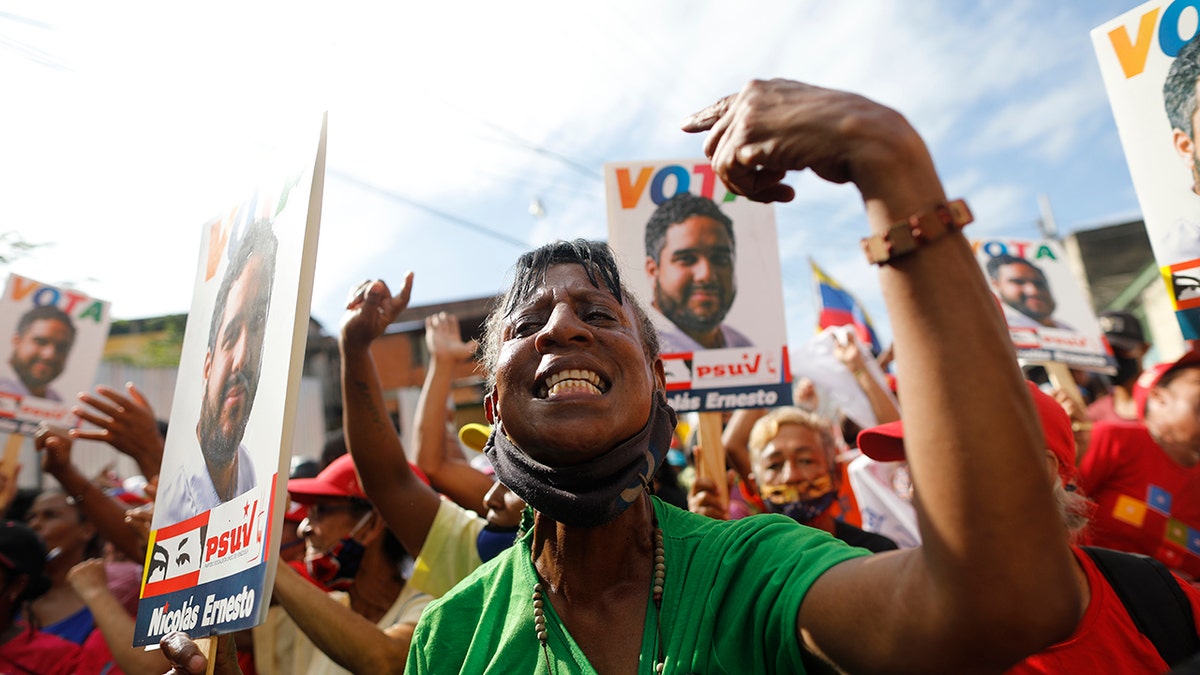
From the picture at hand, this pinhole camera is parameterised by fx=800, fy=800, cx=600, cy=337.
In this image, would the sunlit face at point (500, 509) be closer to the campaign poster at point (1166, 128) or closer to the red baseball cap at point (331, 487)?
the red baseball cap at point (331, 487)

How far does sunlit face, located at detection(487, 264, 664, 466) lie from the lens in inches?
60.3

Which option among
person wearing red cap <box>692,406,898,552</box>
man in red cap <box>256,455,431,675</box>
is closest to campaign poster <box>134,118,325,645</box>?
man in red cap <box>256,455,431,675</box>

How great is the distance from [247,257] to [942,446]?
79.5 inches

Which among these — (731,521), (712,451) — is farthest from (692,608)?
(712,451)

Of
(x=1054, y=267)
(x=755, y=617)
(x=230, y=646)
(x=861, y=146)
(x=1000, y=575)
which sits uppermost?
(x=1054, y=267)

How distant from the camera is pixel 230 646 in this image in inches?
84.9

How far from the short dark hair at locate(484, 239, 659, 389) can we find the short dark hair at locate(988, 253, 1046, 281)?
463 cm

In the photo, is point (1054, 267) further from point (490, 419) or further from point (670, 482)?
point (490, 419)

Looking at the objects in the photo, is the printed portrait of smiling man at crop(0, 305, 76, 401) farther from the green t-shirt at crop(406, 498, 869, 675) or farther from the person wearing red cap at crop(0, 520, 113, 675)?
the green t-shirt at crop(406, 498, 869, 675)

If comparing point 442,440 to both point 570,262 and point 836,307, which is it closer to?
point 570,262

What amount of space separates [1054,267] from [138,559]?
6079 mm

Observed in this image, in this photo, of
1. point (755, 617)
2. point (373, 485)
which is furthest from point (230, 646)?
point (755, 617)

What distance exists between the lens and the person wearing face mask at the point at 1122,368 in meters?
5.76

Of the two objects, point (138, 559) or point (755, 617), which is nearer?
point (755, 617)
